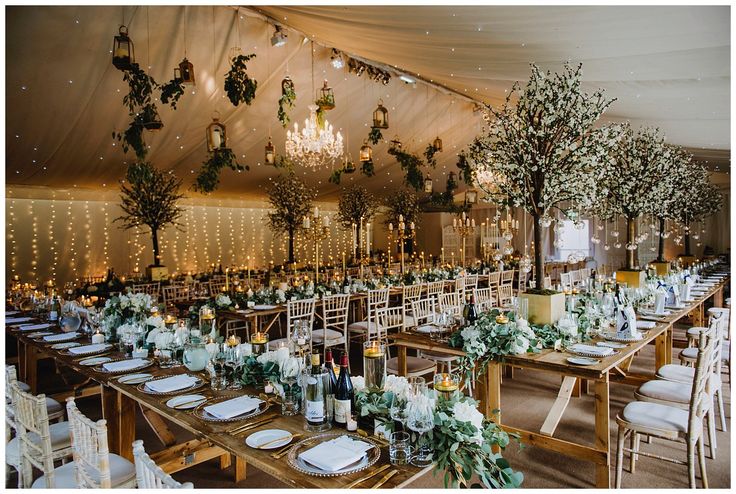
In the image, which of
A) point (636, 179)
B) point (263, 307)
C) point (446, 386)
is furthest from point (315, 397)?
point (636, 179)

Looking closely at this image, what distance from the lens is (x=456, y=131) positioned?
460 inches

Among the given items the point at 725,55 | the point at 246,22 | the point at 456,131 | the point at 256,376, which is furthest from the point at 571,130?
the point at 456,131

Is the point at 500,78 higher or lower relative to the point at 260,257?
higher

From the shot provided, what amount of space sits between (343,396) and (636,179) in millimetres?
5021

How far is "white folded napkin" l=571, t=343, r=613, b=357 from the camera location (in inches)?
122

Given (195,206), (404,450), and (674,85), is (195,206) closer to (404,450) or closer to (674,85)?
(674,85)

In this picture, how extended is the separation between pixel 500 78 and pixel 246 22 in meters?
3.41

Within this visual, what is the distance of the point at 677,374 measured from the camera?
143 inches

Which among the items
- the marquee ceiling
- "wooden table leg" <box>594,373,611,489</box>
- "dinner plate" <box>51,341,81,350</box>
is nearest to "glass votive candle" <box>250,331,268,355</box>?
Result: "dinner plate" <box>51,341,81,350</box>

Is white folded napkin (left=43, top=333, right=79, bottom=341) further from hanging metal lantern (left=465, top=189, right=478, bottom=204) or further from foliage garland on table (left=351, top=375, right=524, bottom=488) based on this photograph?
hanging metal lantern (left=465, top=189, right=478, bottom=204)

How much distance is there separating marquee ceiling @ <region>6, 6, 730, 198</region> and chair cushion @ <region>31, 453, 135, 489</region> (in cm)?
324

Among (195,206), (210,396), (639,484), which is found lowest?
(639,484)

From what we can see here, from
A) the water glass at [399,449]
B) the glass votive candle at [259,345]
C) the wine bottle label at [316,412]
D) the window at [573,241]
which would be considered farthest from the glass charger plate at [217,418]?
the window at [573,241]

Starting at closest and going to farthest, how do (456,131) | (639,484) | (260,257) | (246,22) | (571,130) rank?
(639,484) < (571,130) < (246,22) < (456,131) < (260,257)
